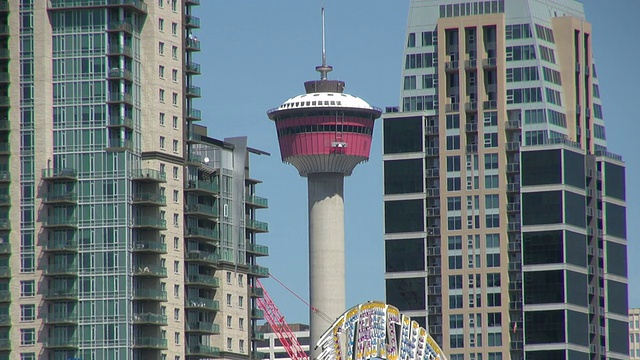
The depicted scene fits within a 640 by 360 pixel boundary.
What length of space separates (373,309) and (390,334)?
8.22 ft

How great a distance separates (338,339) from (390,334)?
4.95 m

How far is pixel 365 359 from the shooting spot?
161m

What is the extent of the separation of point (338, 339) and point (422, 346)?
8.24 metres

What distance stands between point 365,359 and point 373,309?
4.49 m

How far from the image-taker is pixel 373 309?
163250mm

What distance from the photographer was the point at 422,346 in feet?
541

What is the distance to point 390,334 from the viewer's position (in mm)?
163250

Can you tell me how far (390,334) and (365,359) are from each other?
347cm

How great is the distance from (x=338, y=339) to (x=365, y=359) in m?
2.80

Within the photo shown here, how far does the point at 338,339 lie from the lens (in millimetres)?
160875
